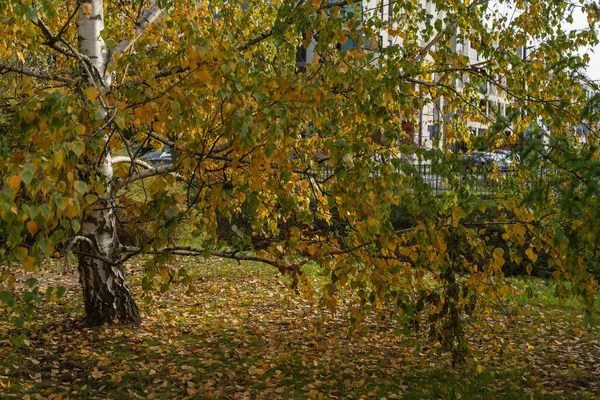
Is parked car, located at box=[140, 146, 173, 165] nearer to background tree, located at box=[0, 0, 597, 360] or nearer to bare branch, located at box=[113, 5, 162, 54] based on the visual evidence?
bare branch, located at box=[113, 5, 162, 54]

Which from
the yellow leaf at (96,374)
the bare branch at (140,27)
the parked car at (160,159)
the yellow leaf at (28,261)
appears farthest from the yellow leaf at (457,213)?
the parked car at (160,159)

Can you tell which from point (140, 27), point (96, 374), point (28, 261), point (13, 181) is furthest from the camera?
point (140, 27)

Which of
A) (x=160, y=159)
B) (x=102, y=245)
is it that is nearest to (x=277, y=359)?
(x=102, y=245)

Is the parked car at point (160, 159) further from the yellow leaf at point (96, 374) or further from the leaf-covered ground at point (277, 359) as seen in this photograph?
the yellow leaf at point (96, 374)

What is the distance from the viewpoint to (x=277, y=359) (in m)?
5.55

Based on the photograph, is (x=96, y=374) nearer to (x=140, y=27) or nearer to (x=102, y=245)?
(x=102, y=245)

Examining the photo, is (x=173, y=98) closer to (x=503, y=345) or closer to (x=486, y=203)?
(x=486, y=203)

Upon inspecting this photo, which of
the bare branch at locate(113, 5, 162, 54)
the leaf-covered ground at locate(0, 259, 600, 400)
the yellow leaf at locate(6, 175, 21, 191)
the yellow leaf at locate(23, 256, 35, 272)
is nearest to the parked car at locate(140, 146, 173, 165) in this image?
the bare branch at locate(113, 5, 162, 54)

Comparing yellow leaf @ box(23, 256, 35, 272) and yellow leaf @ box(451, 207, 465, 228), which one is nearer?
yellow leaf @ box(23, 256, 35, 272)

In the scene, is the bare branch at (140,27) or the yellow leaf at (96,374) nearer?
the yellow leaf at (96,374)

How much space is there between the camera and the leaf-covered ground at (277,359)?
189 inches

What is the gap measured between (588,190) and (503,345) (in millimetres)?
3491

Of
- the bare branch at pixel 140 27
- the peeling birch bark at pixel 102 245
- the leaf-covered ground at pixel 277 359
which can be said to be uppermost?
the bare branch at pixel 140 27

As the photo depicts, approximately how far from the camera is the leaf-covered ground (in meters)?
4.79
